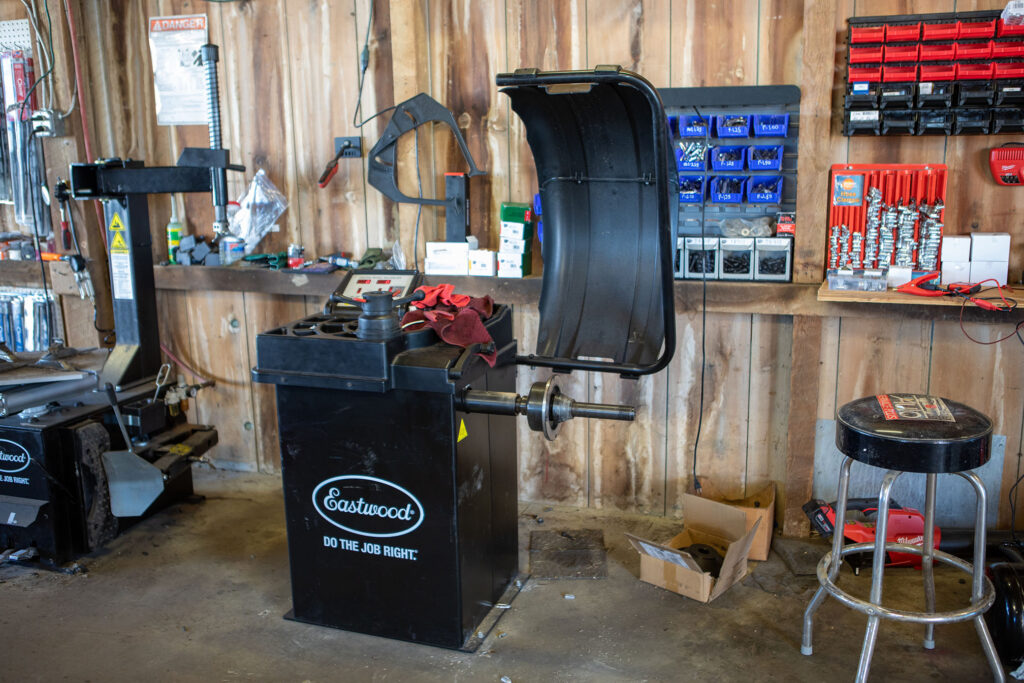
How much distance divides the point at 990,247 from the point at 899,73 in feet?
1.76

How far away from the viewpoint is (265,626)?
2.28 meters

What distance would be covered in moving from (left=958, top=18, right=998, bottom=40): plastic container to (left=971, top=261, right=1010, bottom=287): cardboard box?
23.8 inches

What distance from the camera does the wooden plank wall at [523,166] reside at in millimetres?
2518

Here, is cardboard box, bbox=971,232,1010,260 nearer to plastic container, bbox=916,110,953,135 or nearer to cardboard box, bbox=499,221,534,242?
plastic container, bbox=916,110,953,135

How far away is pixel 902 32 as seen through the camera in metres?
2.33

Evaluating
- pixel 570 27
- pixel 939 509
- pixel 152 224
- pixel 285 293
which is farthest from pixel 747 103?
pixel 152 224

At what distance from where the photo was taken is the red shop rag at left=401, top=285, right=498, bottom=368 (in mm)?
2018

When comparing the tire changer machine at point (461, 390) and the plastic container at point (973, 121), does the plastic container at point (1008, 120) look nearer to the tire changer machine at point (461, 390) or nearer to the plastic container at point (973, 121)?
the plastic container at point (973, 121)

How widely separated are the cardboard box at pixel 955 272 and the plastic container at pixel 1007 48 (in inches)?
21.7

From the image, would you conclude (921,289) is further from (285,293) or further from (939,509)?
(285,293)

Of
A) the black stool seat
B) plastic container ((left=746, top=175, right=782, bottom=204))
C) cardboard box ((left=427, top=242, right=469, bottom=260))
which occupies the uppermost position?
plastic container ((left=746, top=175, right=782, bottom=204))

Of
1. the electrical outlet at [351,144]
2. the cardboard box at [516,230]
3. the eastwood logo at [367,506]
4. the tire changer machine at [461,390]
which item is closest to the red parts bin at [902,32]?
the tire changer machine at [461,390]

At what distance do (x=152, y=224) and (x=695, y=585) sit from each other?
7.68 ft

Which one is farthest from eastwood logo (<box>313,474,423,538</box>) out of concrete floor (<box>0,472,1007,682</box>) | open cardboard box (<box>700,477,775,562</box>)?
open cardboard box (<box>700,477,775,562</box>)
